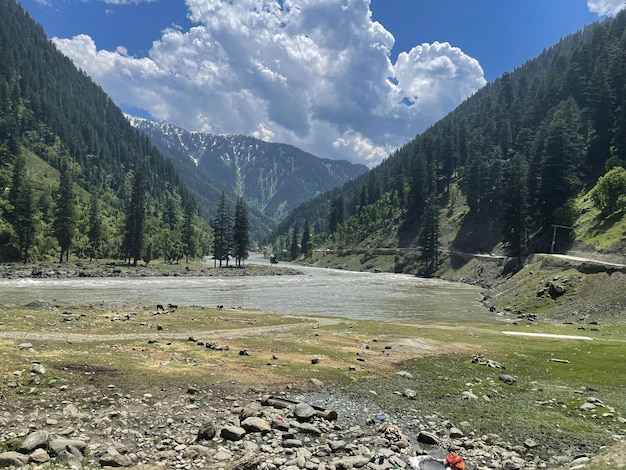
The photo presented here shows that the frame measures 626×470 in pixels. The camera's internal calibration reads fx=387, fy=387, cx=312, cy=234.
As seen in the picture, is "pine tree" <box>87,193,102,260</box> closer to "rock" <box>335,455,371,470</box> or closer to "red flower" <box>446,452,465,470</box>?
"rock" <box>335,455,371,470</box>

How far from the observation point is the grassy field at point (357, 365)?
16234 millimetres

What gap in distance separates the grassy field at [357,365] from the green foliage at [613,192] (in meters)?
49.0

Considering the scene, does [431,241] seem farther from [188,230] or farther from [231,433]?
[231,433]

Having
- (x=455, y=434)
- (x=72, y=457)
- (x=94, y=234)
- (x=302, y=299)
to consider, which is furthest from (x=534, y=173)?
(x=94, y=234)

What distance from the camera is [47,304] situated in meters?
42.7

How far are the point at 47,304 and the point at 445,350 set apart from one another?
136ft

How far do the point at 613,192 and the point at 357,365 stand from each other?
76534 millimetres

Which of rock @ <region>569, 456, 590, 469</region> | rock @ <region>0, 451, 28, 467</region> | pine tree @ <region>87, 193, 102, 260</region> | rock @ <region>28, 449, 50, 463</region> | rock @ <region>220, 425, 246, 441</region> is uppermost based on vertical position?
pine tree @ <region>87, 193, 102, 260</region>

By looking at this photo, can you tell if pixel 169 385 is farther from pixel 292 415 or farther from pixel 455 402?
pixel 455 402

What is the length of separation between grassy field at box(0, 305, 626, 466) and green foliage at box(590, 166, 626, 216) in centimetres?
4896

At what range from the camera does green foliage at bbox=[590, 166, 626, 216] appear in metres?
73.8

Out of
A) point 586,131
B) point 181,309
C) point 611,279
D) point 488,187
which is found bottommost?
point 181,309

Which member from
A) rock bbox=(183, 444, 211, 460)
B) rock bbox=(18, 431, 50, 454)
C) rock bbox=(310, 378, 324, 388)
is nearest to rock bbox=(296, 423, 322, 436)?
rock bbox=(183, 444, 211, 460)

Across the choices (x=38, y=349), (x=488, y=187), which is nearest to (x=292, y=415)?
(x=38, y=349)
